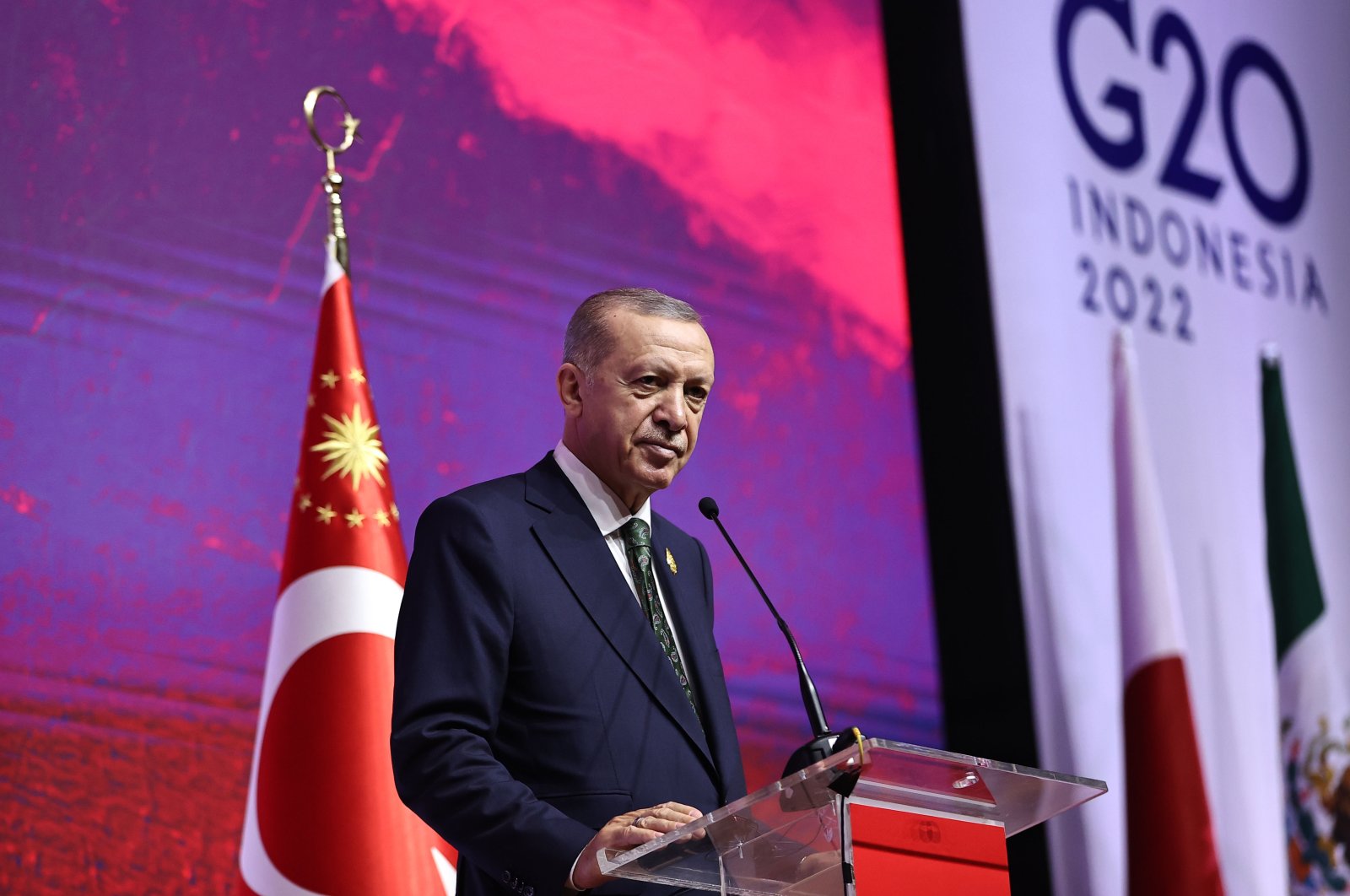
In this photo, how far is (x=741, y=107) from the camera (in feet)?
13.9

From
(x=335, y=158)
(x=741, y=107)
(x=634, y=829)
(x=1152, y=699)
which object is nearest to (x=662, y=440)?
(x=634, y=829)

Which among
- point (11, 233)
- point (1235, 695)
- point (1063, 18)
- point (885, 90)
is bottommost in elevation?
point (1235, 695)

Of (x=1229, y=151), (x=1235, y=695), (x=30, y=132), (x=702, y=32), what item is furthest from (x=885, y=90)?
(x=30, y=132)

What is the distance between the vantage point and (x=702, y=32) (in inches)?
165

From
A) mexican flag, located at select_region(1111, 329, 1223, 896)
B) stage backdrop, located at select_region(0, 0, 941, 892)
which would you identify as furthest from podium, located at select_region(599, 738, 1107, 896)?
mexican flag, located at select_region(1111, 329, 1223, 896)

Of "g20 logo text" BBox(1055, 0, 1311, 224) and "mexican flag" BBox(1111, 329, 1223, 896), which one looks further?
"g20 logo text" BBox(1055, 0, 1311, 224)

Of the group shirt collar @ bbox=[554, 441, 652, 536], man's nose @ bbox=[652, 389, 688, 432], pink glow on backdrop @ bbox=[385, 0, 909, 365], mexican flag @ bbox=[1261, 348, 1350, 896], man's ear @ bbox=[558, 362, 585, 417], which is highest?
pink glow on backdrop @ bbox=[385, 0, 909, 365]

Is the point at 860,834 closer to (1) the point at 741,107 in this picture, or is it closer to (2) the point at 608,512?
A: (2) the point at 608,512

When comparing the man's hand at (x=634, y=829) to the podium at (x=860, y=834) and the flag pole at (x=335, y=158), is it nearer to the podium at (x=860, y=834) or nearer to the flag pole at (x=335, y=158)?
the podium at (x=860, y=834)

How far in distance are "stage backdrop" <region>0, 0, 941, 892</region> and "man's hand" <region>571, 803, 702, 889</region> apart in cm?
129

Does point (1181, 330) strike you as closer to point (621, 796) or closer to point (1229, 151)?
point (1229, 151)

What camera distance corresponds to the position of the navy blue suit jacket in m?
1.95

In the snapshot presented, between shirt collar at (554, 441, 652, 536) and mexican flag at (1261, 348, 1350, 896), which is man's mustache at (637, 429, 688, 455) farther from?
mexican flag at (1261, 348, 1350, 896)

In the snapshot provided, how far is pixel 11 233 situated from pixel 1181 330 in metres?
3.83
